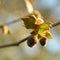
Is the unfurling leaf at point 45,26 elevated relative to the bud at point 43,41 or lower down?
elevated

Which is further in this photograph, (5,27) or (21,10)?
(21,10)

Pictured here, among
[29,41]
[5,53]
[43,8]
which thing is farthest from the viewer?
[5,53]

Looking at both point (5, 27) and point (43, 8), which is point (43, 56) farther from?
point (5, 27)

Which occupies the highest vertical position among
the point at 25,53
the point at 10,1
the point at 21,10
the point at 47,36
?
Result: the point at 47,36

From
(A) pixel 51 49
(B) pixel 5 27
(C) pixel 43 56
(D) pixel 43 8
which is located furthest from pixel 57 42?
(B) pixel 5 27

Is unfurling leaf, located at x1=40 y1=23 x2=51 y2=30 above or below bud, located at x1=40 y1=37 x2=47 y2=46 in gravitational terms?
above

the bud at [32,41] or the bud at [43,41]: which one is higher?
the bud at [32,41]

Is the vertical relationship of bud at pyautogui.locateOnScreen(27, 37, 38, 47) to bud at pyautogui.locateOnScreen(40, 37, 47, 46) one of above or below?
above

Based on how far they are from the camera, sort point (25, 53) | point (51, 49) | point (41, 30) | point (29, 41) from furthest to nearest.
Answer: point (25, 53) < point (51, 49) < point (41, 30) < point (29, 41)

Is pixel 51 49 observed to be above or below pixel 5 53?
above

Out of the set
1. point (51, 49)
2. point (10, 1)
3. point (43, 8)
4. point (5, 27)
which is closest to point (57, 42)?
point (51, 49)
